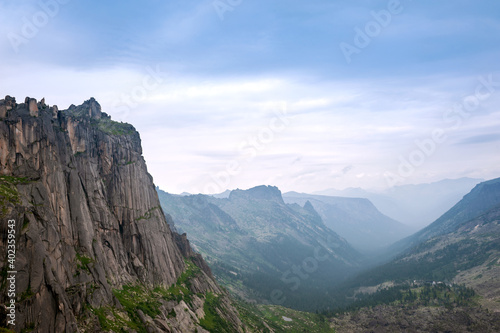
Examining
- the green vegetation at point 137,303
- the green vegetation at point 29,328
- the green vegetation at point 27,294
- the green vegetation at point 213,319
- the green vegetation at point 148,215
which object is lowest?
the green vegetation at point 213,319

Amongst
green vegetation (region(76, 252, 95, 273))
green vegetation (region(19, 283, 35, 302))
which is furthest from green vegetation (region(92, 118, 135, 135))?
green vegetation (region(19, 283, 35, 302))

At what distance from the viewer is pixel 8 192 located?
76.2 m

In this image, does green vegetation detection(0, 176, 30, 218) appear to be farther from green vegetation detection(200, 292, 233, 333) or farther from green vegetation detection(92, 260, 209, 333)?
green vegetation detection(200, 292, 233, 333)

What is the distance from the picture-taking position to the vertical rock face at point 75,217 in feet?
232

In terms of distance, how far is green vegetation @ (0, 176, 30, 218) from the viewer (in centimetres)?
7056

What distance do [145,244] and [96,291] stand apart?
44.9 m

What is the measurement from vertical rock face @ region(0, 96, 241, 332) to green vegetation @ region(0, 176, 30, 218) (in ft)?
0.84

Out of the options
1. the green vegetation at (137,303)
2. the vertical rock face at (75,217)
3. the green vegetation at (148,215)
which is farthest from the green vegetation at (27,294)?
the green vegetation at (148,215)

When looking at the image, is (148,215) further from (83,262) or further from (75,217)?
(83,262)

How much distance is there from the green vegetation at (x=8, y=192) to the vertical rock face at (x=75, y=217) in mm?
257

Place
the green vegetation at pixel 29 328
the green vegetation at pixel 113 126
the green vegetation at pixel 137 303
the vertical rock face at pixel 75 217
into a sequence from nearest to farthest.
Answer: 1. the green vegetation at pixel 29 328
2. the vertical rock face at pixel 75 217
3. the green vegetation at pixel 137 303
4. the green vegetation at pixel 113 126

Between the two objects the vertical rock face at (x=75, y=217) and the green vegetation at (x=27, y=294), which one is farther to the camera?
the vertical rock face at (x=75, y=217)

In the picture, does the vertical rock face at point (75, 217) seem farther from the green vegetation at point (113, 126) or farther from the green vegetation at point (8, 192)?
the green vegetation at point (113, 126)

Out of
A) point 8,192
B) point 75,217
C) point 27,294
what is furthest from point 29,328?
point 75,217
